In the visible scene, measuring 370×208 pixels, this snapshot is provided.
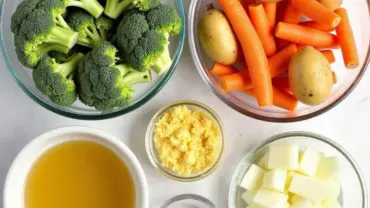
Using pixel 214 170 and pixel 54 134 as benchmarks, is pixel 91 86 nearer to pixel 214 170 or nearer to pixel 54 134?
pixel 54 134

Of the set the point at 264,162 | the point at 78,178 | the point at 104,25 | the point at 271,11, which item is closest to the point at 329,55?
the point at 271,11

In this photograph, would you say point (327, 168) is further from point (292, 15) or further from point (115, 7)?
point (115, 7)

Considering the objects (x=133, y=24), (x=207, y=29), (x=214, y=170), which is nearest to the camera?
(x=133, y=24)

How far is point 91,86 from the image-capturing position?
3.91 ft

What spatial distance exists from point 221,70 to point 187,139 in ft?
0.58

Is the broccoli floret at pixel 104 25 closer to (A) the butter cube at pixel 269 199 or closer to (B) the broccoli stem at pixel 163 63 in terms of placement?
(B) the broccoli stem at pixel 163 63

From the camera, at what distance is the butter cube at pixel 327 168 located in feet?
4.60

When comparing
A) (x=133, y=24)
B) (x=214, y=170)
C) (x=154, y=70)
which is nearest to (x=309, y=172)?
(x=214, y=170)

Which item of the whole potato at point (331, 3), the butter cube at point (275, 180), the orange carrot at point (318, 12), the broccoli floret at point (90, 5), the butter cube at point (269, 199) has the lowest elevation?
the butter cube at point (269, 199)

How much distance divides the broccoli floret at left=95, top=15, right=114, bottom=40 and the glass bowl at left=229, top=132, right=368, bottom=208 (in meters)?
0.44

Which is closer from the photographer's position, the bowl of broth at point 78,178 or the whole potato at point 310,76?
the whole potato at point 310,76

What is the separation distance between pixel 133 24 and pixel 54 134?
31 cm

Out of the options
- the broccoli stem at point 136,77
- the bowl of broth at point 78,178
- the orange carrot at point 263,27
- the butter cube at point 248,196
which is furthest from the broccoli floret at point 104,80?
the butter cube at point 248,196

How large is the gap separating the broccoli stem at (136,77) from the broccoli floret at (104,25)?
0.09 m
